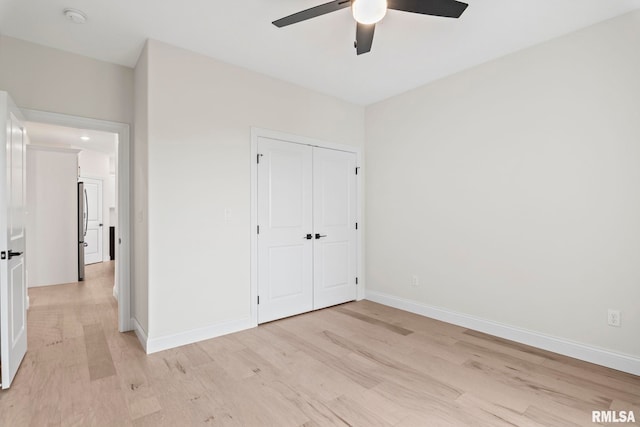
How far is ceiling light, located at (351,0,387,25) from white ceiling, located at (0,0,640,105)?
1.62 ft

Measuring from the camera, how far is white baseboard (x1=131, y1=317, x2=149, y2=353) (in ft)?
9.43

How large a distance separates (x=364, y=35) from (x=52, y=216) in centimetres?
612

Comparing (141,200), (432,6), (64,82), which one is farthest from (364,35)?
(64,82)

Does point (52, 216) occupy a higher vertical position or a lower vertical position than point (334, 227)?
higher

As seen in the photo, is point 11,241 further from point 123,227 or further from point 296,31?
point 296,31

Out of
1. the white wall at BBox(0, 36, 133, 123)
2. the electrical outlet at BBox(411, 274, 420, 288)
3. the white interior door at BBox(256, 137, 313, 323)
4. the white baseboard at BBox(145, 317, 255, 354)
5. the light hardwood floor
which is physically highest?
the white wall at BBox(0, 36, 133, 123)

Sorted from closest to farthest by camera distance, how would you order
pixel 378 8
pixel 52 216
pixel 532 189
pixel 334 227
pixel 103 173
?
pixel 378 8 → pixel 532 189 → pixel 334 227 → pixel 52 216 → pixel 103 173

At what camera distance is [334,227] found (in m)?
4.27

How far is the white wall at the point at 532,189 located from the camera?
2525mm

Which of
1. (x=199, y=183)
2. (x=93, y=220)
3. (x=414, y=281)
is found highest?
(x=199, y=183)

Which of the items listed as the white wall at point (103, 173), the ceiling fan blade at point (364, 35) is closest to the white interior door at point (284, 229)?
the ceiling fan blade at point (364, 35)

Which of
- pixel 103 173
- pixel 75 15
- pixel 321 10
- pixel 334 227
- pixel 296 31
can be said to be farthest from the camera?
pixel 103 173

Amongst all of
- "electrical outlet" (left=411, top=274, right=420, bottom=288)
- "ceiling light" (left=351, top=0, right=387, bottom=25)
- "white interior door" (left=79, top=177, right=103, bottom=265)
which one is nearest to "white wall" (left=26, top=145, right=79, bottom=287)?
"white interior door" (left=79, top=177, right=103, bottom=265)

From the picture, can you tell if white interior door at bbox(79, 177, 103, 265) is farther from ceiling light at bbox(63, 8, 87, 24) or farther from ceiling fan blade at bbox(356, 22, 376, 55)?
ceiling fan blade at bbox(356, 22, 376, 55)
